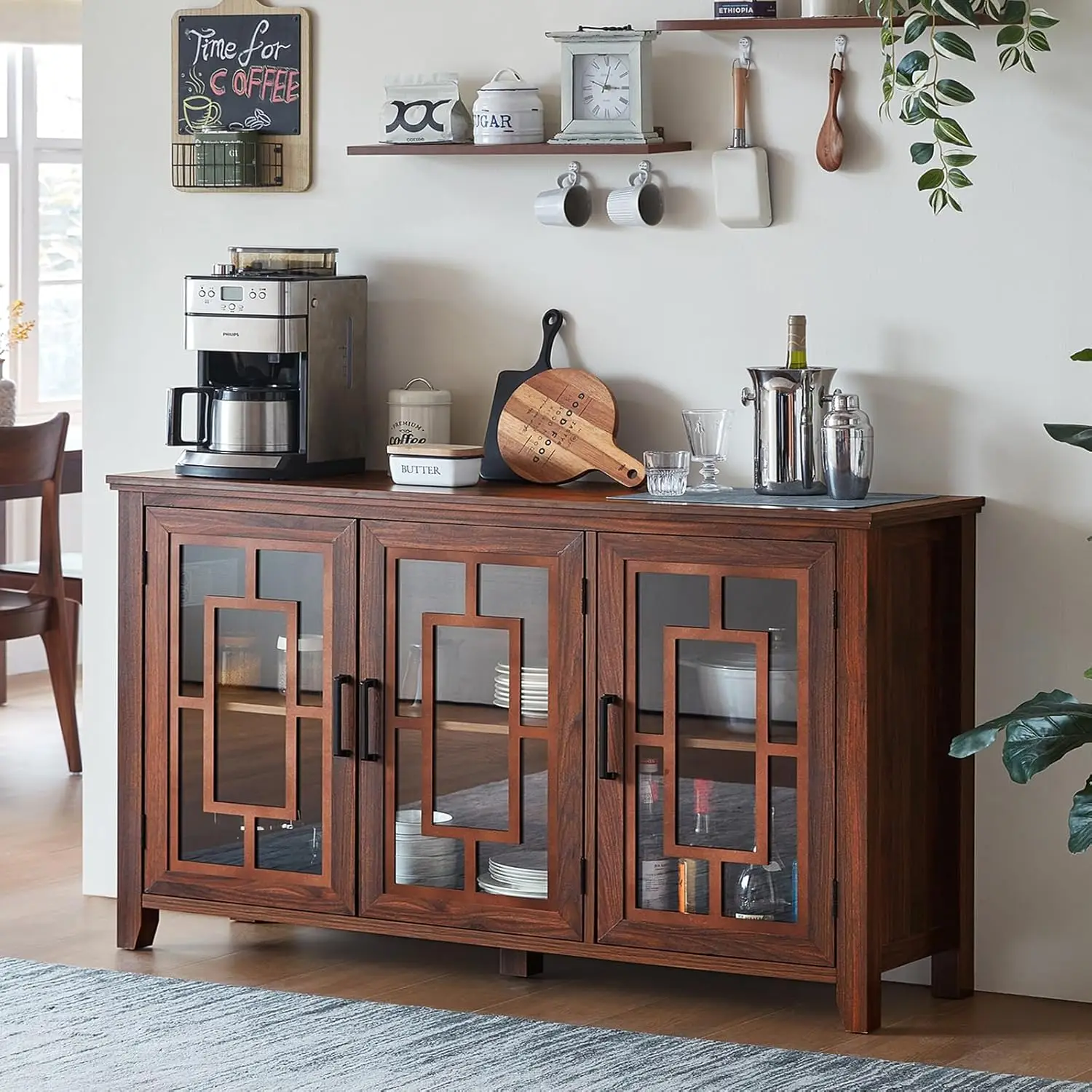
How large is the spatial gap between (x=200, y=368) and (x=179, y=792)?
0.83 meters

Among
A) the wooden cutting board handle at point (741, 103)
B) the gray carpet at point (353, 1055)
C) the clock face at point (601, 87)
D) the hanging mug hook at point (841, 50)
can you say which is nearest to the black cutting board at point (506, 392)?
the clock face at point (601, 87)

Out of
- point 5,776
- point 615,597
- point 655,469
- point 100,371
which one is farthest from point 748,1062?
point 5,776

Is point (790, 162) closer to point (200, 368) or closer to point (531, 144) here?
point (531, 144)

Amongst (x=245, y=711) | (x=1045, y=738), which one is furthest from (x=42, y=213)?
(x=1045, y=738)

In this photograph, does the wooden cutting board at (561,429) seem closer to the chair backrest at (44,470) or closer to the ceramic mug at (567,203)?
the ceramic mug at (567,203)

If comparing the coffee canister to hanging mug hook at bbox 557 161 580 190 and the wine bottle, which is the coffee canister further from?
the wine bottle

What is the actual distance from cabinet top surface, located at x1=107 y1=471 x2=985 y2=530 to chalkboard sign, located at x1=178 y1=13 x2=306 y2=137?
748 millimetres

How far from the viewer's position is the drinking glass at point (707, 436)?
3.72 m

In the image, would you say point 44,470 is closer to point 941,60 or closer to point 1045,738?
point 941,60

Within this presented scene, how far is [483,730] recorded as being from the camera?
3.62m

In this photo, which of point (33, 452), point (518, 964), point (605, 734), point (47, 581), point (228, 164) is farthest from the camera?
point (47, 581)

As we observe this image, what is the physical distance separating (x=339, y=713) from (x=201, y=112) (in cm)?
133

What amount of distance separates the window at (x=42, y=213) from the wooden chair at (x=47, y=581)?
1480mm

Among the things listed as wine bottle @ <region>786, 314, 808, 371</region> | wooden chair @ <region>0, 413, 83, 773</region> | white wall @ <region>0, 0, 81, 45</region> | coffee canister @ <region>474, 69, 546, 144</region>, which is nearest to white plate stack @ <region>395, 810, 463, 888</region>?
wine bottle @ <region>786, 314, 808, 371</region>
